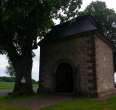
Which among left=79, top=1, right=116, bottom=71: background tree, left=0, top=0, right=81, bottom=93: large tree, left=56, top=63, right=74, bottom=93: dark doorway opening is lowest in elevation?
left=56, top=63, right=74, bottom=93: dark doorway opening

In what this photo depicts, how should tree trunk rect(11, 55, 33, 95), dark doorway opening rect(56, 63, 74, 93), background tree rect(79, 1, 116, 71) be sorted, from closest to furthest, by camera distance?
tree trunk rect(11, 55, 33, 95) < dark doorway opening rect(56, 63, 74, 93) < background tree rect(79, 1, 116, 71)

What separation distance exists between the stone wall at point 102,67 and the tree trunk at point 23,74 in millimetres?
6314

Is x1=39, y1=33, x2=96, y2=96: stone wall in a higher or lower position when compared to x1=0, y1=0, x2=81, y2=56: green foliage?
lower

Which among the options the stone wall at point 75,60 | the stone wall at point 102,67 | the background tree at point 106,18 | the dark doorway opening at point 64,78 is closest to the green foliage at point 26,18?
the stone wall at point 75,60

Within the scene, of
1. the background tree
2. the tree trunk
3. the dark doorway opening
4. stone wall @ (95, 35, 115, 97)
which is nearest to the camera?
stone wall @ (95, 35, 115, 97)

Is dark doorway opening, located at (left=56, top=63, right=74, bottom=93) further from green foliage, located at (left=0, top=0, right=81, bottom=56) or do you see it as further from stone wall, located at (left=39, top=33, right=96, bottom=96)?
green foliage, located at (left=0, top=0, right=81, bottom=56)

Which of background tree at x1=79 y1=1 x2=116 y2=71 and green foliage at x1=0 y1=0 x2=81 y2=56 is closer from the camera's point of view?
green foliage at x1=0 y1=0 x2=81 y2=56

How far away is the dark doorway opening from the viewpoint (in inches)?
825

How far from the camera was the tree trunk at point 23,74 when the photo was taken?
19.3 meters

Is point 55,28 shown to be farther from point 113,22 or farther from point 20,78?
point 113,22

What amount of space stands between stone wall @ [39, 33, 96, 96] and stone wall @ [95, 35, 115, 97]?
2.49 ft

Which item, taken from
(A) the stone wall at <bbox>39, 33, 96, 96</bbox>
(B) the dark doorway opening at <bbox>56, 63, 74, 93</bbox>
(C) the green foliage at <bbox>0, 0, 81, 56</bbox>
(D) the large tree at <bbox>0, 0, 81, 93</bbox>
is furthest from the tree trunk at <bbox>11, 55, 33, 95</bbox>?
(B) the dark doorway opening at <bbox>56, 63, 74, 93</bbox>

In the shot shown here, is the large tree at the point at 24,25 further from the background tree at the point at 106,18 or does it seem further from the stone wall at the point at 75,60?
the background tree at the point at 106,18

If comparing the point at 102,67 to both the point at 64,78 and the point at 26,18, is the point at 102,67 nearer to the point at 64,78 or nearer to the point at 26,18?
the point at 64,78
